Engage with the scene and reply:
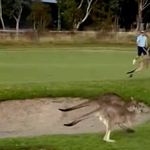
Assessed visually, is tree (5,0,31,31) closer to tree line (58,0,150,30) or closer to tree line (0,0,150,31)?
tree line (0,0,150,31)

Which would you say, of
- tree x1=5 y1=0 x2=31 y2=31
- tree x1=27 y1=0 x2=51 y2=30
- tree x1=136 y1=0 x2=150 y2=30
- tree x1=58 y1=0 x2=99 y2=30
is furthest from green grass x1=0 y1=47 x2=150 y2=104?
tree x1=5 y1=0 x2=31 y2=31

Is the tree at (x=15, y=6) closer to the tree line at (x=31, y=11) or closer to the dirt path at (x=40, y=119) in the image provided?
the tree line at (x=31, y=11)

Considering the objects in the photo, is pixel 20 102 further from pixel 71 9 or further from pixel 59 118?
pixel 71 9

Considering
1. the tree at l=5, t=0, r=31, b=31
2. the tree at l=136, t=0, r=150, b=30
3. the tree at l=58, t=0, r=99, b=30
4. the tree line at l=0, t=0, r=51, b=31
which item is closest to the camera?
the tree line at l=0, t=0, r=51, b=31

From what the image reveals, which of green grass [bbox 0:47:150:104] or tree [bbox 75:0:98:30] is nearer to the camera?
green grass [bbox 0:47:150:104]

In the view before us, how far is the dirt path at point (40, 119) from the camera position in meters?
11.2

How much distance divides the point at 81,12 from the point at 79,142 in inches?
2176

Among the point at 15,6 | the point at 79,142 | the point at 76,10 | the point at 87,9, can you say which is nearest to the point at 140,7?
the point at 87,9

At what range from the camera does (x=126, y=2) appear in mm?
68375

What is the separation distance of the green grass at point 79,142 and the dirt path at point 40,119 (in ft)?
3.96

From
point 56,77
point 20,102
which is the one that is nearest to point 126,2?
point 56,77

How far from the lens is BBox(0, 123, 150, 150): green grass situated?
29.3 feet

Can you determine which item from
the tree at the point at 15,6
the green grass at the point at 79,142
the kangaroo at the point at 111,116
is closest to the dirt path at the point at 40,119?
the green grass at the point at 79,142

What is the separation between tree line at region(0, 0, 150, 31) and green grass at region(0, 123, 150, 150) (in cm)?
4758
